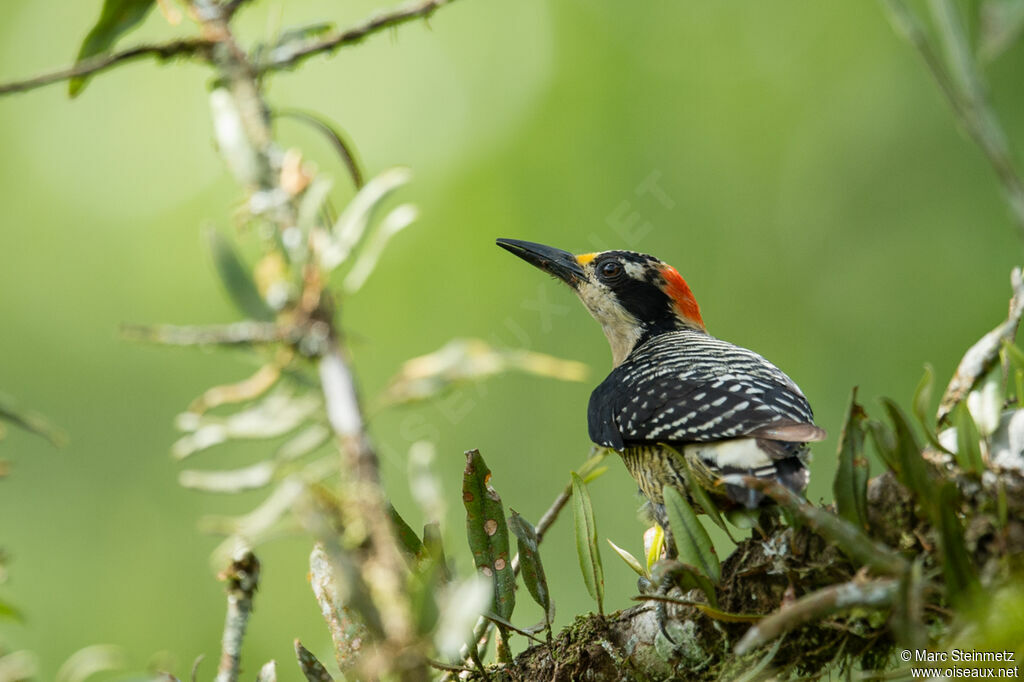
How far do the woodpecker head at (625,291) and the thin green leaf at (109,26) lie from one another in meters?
3.82

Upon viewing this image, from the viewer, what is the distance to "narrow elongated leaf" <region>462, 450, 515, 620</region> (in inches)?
94.7

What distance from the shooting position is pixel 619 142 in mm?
7906

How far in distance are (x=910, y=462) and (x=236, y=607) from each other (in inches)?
46.8

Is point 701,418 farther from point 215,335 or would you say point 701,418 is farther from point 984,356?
point 215,335

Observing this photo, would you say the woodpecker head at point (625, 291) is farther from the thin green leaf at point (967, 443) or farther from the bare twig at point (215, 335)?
the bare twig at point (215, 335)

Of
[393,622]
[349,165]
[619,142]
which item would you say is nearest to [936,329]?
[619,142]

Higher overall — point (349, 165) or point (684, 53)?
point (684, 53)

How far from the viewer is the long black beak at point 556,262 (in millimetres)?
5496

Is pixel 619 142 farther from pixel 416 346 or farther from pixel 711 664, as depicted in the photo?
pixel 711 664

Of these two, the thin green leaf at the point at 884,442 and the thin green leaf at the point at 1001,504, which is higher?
the thin green leaf at the point at 884,442

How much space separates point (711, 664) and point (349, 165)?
135cm

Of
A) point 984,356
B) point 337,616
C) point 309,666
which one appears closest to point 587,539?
point 337,616

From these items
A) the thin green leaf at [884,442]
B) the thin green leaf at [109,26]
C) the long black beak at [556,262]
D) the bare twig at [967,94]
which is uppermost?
the long black beak at [556,262]

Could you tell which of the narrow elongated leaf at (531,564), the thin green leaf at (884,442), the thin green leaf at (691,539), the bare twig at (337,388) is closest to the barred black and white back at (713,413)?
the thin green leaf at (691,539)
